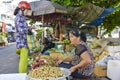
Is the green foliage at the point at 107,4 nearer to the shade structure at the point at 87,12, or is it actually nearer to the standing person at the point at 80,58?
the shade structure at the point at 87,12

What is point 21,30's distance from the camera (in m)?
6.41

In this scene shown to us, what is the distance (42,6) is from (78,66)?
483cm

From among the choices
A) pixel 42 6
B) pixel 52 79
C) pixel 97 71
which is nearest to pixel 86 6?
pixel 42 6

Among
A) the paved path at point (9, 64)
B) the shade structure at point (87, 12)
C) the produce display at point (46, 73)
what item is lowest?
the paved path at point (9, 64)

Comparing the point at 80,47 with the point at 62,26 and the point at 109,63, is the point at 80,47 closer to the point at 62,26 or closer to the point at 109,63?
the point at 109,63

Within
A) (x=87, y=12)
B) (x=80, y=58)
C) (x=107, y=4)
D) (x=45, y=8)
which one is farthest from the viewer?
(x=107, y=4)

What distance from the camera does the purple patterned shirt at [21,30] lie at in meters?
6.35

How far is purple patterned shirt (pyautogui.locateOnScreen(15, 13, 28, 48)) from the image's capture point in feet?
20.8

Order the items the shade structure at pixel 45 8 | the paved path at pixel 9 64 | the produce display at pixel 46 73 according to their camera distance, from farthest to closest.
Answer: the paved path at pixel 9 64 < the shade structure at pixel 45 8 < the produce display at pixel 46 73

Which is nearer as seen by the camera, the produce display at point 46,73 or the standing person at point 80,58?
the produce display at point 46,73

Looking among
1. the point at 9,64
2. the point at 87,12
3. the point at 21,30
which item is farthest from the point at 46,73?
the point at 9,64

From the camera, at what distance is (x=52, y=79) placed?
317 centimetres

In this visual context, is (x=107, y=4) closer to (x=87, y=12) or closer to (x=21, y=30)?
(x=87, y=12)

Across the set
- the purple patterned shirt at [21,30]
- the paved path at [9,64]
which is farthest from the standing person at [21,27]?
the paved path at [9,64]
